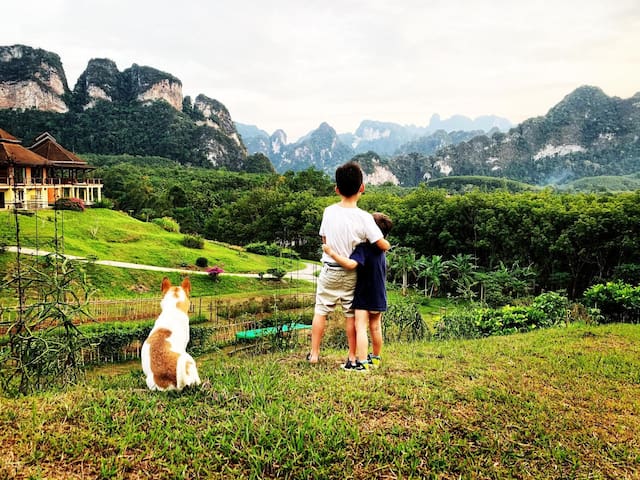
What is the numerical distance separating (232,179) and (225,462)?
188 ft

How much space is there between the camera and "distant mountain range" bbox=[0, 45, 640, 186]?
278 ft

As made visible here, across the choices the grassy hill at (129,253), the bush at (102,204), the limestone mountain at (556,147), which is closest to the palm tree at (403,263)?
the grassy hill at (129,253)

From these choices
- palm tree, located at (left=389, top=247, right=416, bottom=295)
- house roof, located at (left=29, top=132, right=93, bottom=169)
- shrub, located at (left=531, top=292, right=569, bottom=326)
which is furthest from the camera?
house roof, located at (left=29, top=132, right=93, bottom=169)

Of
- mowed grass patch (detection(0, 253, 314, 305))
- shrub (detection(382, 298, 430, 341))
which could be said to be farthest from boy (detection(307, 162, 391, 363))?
mowed grass patch (detection(0, 253, 314, 305))

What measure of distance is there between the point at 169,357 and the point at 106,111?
10676cm

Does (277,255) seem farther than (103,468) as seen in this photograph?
Yes

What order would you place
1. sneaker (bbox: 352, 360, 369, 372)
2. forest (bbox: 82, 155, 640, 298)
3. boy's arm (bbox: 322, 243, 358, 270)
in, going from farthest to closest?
forest (bbox: 82, 155, 640, 298), sneaker (bbox: 352, 360, 369, 372), boy's arm (bbox: 322, 243, 358, 270)

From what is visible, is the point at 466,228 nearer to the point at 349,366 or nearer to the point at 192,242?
the point at 192,242

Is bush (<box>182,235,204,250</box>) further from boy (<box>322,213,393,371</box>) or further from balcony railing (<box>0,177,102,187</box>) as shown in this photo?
boy (<box>322,213,393,371</box>)

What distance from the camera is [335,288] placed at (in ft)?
11.9

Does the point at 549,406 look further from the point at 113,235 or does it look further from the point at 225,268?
the point at 113,235

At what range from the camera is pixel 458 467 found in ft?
7.08

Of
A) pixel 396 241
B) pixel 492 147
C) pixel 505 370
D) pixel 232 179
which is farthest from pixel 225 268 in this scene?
pixel 492 147

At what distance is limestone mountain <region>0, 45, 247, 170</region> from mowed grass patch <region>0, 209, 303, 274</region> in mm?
58319
